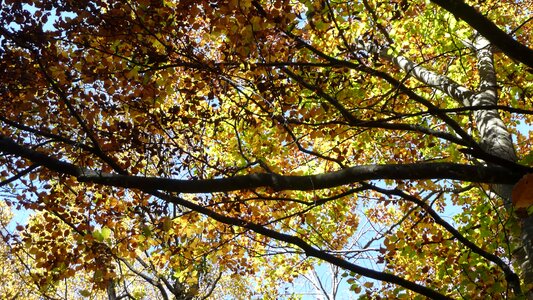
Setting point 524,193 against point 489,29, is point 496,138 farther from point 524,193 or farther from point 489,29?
point 524,193

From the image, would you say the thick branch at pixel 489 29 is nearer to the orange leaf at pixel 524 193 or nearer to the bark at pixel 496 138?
the bark at pixel 496 138

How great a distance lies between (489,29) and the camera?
2930mm

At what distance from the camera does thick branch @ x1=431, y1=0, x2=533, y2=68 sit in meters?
2.91

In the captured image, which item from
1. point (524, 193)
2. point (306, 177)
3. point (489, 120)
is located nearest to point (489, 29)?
point (306, 177)

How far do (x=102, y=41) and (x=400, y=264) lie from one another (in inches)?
349

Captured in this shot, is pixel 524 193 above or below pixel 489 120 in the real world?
below

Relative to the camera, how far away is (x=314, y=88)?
15.4 ft

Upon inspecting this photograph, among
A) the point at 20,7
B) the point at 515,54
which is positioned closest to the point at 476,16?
the point at 515,54

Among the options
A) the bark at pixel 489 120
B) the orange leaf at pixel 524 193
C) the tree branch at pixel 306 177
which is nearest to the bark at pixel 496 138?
the bark at pixel 489 120

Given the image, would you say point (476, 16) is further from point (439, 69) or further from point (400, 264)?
point (400, 264)

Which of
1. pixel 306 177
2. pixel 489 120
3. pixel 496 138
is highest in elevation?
pixel 489 120

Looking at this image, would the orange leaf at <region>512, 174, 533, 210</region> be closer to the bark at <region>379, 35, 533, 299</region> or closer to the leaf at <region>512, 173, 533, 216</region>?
the leaf at <region>512, 173, 533, 216</region>

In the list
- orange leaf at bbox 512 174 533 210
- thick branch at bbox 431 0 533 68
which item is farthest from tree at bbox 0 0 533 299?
orange leaf at bbox 512 174 533 210

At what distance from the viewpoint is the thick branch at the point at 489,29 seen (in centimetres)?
291
